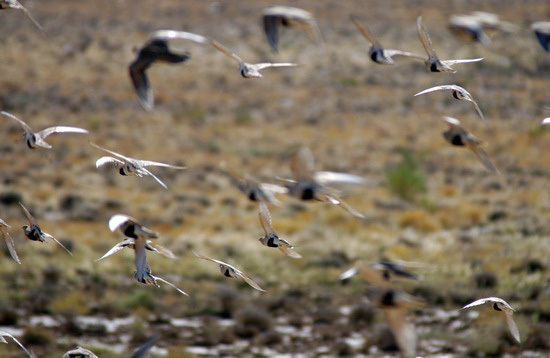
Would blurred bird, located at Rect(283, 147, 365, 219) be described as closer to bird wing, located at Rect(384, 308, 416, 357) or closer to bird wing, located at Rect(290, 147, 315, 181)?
bird wing, located at Rect(290, 147, 315, 181)

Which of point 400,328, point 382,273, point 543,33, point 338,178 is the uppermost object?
point 338,178

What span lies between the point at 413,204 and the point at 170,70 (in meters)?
36.4

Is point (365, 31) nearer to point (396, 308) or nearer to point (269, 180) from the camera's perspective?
point (396, 308)

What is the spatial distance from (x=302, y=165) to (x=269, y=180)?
28.1 meters

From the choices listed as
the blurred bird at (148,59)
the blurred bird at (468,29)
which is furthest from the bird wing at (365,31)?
the blurred bird at (148,59)

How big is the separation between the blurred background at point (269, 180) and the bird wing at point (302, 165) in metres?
2.24

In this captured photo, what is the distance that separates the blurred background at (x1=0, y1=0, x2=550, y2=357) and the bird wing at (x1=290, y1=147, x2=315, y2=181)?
224 cm

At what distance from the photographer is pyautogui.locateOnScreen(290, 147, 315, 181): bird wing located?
5.18 m

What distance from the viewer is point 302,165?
5258 millimetres

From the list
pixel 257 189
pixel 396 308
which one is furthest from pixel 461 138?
pixel 396 308

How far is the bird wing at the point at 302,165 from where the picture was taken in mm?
5180

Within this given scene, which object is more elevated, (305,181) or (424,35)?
(424,35)

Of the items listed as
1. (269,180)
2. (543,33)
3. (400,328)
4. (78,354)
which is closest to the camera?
(400,328)

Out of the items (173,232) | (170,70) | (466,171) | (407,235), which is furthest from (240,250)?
(170,70)
